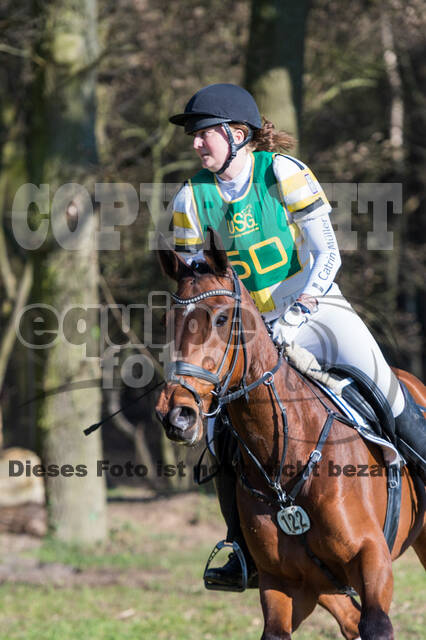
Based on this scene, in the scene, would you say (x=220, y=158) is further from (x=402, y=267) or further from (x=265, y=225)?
(x=402, y=267)

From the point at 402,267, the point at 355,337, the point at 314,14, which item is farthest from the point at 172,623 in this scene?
the point at 314,14

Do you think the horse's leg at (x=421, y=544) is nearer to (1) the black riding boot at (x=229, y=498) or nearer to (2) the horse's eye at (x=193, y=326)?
(1) the black riding boot at (x=229, y=498)

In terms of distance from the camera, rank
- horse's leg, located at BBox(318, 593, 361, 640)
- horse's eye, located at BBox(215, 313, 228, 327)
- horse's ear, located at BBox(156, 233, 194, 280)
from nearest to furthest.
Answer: horse's eye, located at BBox(215, 313, 228, 327) → horse's ear, located at BBox(156, 233, 194, 280) → horse's leg, located at BBox(318, 593, 361, 640)

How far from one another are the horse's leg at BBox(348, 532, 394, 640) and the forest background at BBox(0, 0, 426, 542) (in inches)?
63.1

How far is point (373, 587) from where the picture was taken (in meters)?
3.48

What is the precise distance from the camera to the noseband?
3.06 m

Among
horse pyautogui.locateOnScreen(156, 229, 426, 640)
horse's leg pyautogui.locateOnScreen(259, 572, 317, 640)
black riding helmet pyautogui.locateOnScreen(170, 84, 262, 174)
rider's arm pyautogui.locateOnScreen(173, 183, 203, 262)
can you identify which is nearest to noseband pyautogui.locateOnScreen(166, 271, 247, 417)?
horse pyautogui.locateOnScreen(156, 229, 426, 640)

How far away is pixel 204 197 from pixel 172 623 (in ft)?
13.1

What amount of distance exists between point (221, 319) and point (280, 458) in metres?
0.85

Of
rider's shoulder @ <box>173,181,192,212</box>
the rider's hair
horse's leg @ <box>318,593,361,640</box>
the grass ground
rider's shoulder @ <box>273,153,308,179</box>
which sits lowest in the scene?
the grass ground

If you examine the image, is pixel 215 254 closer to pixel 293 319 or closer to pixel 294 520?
pixel 293 319

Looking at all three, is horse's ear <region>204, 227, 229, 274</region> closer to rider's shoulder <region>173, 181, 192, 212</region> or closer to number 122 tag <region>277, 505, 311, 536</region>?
rider's shoulder <region>173, 181, 192, 212</region>

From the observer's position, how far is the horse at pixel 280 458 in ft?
10.6

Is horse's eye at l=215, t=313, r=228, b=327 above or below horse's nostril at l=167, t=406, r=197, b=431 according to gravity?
above
